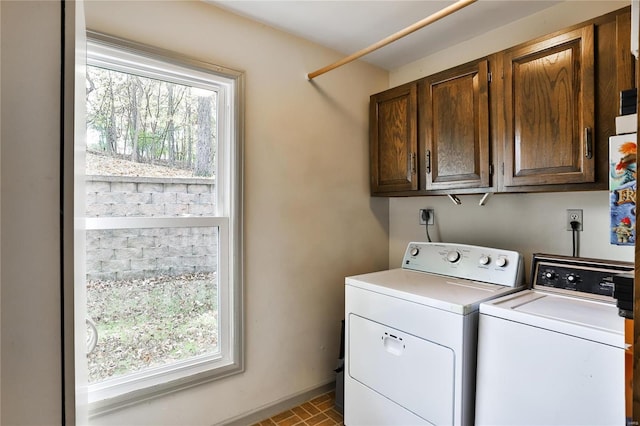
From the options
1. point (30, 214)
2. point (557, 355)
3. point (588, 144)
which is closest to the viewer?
point (30, 214)

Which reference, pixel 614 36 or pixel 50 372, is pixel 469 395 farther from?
pixel 614 36

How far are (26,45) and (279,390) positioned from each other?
211 centimetres

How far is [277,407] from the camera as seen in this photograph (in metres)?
2.07

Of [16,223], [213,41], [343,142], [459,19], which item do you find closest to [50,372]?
[16,223]

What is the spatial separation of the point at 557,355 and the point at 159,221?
5.99 ft

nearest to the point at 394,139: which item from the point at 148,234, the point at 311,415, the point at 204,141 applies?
the point at 204,141

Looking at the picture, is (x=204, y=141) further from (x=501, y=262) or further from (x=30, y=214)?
(x=501, y=262)

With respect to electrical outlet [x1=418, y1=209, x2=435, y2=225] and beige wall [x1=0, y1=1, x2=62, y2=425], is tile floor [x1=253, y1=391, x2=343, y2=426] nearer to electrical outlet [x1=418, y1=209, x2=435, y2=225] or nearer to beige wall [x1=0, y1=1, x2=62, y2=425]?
electrical outlet [x1=418, y1=209, x2=435, y2=225]

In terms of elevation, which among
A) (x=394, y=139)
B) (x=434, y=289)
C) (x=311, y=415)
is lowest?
(x=311, y=415)

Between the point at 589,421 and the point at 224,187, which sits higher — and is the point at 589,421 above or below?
below

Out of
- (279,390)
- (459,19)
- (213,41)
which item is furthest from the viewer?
(279,390)

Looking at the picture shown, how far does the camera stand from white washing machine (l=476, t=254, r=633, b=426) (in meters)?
1.07

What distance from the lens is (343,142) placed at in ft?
7.86

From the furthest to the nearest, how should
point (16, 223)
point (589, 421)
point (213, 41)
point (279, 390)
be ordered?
1. point (279, 390)
2. point (213, 41)
3. point (589, 421)
4. point (16, 223)
